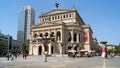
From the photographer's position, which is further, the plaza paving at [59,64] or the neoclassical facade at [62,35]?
the neoclassical facade at [62,35]

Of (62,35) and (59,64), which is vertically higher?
(62,35)

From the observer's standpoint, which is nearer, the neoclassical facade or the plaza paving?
the plaza paving

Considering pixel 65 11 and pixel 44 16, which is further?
pixel 44 16

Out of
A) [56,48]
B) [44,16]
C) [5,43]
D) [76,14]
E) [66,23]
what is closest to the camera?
[56,48]

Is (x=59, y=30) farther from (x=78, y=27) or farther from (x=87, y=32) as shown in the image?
(x=87, y=32)

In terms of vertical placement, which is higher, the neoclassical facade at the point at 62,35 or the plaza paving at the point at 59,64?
the neoclassical facade at the point at 62,35

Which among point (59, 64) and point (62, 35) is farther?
point (62, 35)

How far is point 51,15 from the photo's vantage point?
110562mm

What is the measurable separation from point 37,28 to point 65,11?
55.0 ft

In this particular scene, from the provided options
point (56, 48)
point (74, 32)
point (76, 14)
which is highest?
point (76, 14)

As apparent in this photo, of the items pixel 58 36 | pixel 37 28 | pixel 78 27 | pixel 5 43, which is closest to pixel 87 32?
pixel 78 27

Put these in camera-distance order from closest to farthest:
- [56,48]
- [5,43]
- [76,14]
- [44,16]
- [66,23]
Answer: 1. [56,48]
2. [66,23]
3. [76,14]
4. [44,16]
5. [5,43]

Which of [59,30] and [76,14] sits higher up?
[76,14]

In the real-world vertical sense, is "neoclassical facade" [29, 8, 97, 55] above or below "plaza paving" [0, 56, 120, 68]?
above
